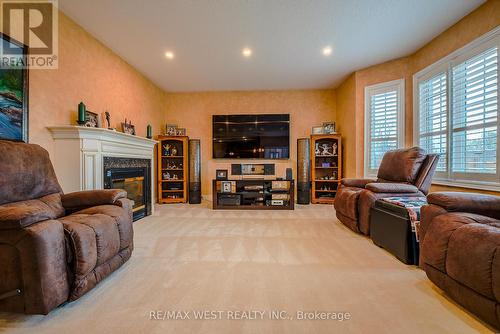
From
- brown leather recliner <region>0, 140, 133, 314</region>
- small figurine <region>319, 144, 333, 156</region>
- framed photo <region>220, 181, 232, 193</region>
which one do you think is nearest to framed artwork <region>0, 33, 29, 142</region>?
brown leather recliner <region>0, 140, 133, 314</region>

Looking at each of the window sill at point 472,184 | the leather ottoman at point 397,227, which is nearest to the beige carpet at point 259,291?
the leather ottoman at point 397,227

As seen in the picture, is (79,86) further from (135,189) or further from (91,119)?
(135,189)

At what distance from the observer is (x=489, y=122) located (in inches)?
97.1

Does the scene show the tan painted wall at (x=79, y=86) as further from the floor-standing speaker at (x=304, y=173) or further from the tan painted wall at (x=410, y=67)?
the tan painted wall at (x=410, y=67)

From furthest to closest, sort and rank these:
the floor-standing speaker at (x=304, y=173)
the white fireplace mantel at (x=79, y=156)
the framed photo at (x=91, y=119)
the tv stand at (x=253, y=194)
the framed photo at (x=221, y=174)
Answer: the floor-standing speaker at (x=304, y=173) → the framed photo at (x=221, y=174) → the tv stand at (x=253, y=194) → the framed photo at (x=91, y=119) → the white fireplace mantel at (x=79, y=156)

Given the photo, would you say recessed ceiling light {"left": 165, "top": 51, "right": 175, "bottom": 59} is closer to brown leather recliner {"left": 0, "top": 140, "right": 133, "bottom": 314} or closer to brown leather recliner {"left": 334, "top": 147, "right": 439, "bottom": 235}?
brown leather recliner {"left": 0, "top": 140, "right": 133, "bottom": 314}

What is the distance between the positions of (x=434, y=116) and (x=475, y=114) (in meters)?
0.68

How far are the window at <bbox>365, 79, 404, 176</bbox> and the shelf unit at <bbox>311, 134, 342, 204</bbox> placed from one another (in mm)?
760

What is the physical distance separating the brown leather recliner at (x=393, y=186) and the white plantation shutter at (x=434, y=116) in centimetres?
68

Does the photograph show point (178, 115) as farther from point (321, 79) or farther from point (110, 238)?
point (110, 238)

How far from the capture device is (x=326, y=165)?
5.20 meters

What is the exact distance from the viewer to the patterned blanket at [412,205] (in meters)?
1.94

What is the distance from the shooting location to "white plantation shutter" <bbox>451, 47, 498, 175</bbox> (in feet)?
7.98

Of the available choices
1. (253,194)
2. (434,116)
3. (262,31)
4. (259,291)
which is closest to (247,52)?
(262,31)
